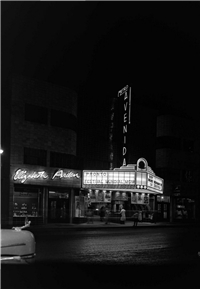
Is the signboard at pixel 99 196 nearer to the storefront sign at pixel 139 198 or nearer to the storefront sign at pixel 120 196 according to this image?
the storefront sign at pixel 120 196

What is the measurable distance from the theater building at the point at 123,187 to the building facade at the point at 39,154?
1762 millimetres

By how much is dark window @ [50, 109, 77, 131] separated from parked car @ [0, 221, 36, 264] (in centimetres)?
3114

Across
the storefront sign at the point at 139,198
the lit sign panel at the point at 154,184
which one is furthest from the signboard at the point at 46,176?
the storefront sign at the point at 139,198

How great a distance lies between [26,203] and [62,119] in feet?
26.0

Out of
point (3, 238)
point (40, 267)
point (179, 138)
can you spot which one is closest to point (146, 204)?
point (179, 138)

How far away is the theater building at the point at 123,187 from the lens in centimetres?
4200

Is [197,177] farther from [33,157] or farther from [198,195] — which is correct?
[33,157]

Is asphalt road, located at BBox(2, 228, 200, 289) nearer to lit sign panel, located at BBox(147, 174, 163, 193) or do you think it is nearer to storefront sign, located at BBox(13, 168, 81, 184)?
storefront sign, located at BBox(13, 168, 81, 184)

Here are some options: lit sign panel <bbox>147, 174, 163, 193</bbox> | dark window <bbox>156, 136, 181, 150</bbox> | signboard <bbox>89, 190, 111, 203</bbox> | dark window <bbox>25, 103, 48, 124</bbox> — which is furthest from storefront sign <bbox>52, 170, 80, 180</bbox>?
dark window <bbox>156, 136, 181, 150</bbox>

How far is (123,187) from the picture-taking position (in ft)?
139

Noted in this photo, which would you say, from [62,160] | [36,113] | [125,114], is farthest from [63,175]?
[125,114]

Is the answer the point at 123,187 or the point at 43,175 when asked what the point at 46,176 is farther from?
the point at 123,187

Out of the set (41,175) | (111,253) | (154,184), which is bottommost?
(111,253)

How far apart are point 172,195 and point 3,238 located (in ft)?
152
